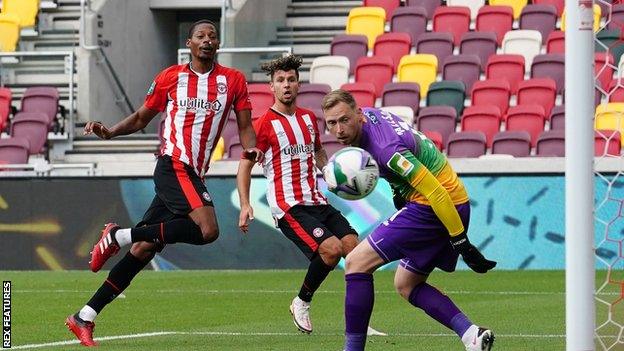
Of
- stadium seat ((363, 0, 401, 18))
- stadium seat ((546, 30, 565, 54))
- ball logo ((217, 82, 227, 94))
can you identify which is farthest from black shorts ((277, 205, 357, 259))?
stadium seat ((363, 0, 401, 18))

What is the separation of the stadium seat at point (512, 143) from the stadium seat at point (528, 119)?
56cm

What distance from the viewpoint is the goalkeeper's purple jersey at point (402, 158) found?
291 inches

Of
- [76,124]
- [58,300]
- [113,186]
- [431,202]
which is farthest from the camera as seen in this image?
[76,124]

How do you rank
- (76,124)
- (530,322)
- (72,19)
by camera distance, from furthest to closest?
1. (72,19)
2. (76,124)
3. (530,322)

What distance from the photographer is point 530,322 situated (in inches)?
411

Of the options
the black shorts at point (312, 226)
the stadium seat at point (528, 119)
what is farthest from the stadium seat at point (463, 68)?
the black shorts at point (312, 226)

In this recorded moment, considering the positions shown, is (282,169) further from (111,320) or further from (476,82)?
(476,82)

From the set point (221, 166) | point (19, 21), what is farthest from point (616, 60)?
point (19, 21)

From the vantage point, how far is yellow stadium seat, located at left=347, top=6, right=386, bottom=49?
896 inches

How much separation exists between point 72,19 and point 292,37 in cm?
391

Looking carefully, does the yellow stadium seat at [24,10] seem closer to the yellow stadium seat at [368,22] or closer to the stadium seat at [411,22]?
the yellow stadium seat at [368,22]

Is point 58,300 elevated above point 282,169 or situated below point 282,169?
below

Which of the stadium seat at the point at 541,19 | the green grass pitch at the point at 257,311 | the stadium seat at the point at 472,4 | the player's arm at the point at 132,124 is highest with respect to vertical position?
the stadium seat at the point at 472,4
